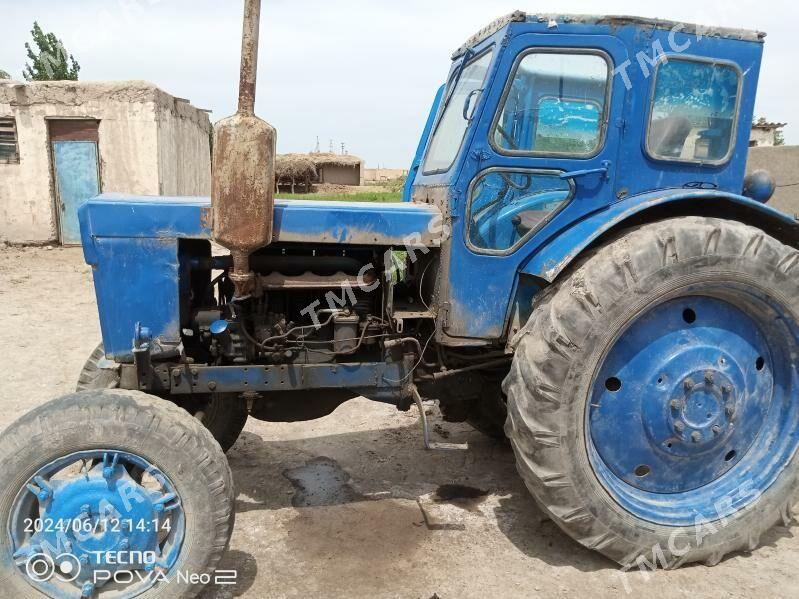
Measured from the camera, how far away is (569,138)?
3002 millimetres

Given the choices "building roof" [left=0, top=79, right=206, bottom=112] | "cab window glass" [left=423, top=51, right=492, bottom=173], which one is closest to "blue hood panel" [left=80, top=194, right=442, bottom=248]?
"cab window glass" [left=423, top=51, right=492, bottom=173]

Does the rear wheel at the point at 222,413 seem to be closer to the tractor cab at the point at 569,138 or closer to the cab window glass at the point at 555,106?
the tractor cab at the point at 569,138

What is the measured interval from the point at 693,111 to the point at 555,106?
2.25 ft

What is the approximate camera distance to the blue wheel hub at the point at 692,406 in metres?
2.90

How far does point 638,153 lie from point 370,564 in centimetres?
234

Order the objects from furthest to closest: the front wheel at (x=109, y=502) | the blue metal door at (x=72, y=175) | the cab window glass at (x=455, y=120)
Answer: the blue metal door at (x=72, y=175)
the cab window glass at (x=455, y=120)
the front wheel at (x=109, y=502)

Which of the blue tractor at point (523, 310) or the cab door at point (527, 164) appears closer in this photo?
the blue tractor at point (523, 310)

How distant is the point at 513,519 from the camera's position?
3.36m

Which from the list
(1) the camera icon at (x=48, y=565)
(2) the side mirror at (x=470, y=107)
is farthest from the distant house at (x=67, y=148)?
(1) the camera icon at (x=48, y=565)

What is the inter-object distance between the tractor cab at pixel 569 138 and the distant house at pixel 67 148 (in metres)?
10.6

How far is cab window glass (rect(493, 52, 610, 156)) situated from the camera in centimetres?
291

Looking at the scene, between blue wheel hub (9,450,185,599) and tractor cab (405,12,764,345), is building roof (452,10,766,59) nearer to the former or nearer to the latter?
tractor cab (405,12,764,345)

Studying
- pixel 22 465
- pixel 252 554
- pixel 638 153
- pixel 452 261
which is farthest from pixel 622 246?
pixel 22 465

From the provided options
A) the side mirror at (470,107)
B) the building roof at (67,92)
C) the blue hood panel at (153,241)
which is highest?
the building roof at (67,92)
